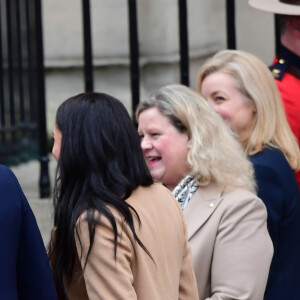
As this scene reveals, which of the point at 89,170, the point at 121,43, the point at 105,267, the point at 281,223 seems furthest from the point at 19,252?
the point at 121,43

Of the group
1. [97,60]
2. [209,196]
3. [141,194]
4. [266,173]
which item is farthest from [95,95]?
[97,60]

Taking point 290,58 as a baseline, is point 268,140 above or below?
below

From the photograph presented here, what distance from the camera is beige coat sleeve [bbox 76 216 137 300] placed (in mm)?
3146

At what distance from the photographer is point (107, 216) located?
3.16 meters

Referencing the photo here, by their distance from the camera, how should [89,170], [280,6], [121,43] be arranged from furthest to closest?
[121,43] < [280,6] < [89,170]

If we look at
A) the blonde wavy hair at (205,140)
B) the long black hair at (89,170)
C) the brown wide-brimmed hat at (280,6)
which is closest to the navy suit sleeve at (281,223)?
the blonde wavy hair at (205,140)

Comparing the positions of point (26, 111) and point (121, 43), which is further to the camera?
point (121, 43)

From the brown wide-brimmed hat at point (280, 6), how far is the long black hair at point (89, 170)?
182 cm

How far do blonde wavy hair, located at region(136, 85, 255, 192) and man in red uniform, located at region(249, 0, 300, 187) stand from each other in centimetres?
75

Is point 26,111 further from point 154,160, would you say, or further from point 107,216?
point 107,216

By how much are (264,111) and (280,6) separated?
32.4 inches

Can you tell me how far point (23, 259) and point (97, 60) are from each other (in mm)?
4733

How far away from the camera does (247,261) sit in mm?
3869

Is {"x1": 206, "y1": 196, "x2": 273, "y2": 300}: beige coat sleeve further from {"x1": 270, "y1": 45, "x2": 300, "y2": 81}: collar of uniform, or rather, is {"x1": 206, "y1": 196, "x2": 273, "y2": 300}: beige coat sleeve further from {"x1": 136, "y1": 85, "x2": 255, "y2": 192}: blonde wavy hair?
{"x1": 270, "y1": 45, "x2": 300, "y2": 81}: collar of uniform
